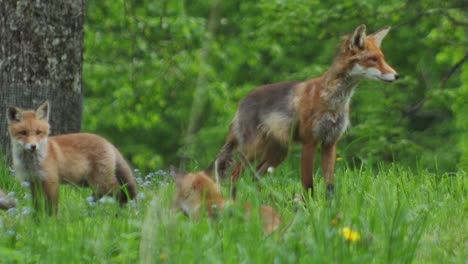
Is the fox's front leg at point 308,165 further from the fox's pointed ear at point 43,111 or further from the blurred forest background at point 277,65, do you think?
the blurred forest background at point 277,65

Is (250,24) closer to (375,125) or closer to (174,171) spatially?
(375,125)

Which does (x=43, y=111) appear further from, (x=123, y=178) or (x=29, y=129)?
(x=123, y=178)

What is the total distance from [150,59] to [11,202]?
8.95 meters

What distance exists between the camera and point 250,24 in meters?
16.8

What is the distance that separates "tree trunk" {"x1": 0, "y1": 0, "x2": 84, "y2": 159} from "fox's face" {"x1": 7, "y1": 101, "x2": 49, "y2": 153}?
148 centimetres

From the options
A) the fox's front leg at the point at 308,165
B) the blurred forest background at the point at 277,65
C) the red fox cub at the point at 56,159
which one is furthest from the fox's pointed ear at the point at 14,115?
the blurred forest background at the point at 277,65

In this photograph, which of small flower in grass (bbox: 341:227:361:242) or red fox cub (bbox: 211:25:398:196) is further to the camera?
red fox cub (bbox: 211:25:398:196)

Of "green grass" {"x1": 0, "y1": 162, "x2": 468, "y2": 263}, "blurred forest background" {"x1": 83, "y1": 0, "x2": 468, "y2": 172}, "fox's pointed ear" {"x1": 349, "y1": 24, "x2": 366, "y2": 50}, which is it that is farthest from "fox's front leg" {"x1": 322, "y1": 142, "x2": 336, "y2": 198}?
"blurred forest background" {"x1": 83, "y1": 0, "x2": 468, "y2": 172}

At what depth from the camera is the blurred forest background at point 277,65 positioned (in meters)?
12.3

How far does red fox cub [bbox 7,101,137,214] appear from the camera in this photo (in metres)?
6.64

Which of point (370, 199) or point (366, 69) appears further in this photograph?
point (366, 69)

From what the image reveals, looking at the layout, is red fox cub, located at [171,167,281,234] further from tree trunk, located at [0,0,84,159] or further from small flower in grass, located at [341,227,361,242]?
tree trunk, located at [0,0,84,159]

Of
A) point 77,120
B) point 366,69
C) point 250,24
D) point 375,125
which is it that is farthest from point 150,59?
point 366,69

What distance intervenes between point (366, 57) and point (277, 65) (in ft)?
33.5
